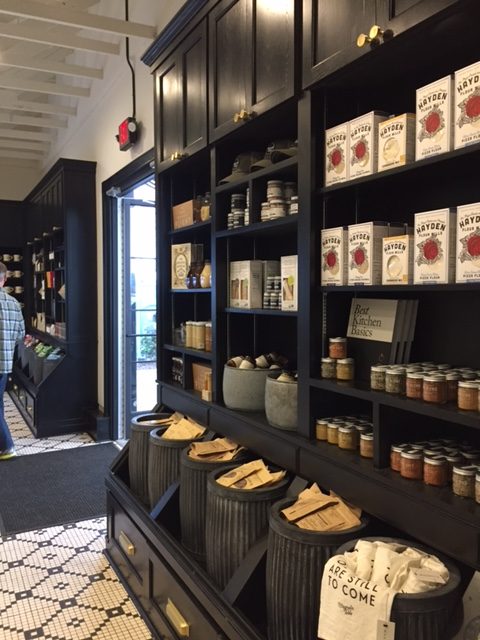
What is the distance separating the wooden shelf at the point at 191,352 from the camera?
8.52 ft

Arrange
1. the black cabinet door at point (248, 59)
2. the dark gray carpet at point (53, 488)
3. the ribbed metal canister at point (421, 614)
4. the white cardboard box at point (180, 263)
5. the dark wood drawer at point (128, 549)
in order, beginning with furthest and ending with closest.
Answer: the dark gray carpet at point (53, 488)
the white cardboard box at point (180, 263)
the dark wood drawer at point (128, 549)
the black cabinet door at point (248, 59)
the ribbed metal canister at point (421, 614)

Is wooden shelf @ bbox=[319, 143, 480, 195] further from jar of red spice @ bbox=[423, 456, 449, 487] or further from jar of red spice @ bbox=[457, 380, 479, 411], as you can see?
jar of red spice @ bbox=[423, 456, 449, 487]

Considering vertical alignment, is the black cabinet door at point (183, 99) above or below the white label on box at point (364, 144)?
above

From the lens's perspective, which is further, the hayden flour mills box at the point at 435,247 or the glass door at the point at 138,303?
the glass door at the point at 138,303

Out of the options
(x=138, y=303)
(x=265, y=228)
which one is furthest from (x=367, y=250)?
(x=138, y=303)

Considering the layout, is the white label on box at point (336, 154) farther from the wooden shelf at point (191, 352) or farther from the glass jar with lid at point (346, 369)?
the wooden shelf at point (191, 352)

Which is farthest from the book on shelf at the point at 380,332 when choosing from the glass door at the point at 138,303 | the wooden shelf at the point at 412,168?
the glass door at the point at 138,303

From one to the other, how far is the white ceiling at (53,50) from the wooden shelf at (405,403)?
2985 millimetres

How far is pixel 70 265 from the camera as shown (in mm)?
5414

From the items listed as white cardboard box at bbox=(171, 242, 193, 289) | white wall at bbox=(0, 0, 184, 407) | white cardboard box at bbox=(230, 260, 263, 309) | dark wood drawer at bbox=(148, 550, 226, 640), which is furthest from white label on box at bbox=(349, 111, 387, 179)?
white wall at bbox=(0, 0, 184, 407)

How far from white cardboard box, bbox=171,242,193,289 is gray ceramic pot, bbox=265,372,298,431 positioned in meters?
1.01

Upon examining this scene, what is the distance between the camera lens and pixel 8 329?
177 inches

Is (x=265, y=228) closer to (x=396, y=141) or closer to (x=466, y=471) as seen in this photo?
(x=396, y=141)

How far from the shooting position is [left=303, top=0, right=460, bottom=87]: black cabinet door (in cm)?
137
